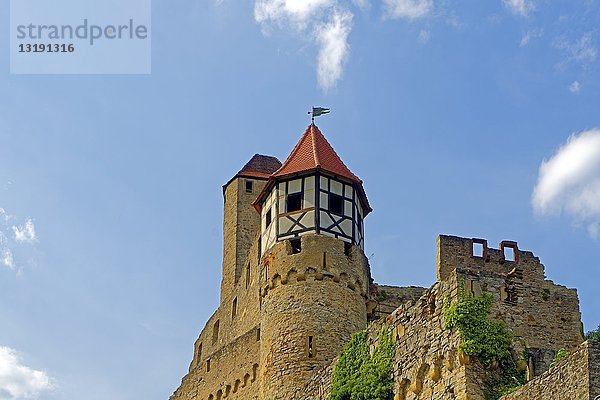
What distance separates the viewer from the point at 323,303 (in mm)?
38969

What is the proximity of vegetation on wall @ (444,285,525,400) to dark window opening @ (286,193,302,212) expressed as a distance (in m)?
16.0

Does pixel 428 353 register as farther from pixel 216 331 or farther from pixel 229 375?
pixel 216 331

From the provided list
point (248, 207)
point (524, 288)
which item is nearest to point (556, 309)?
point (524, 288)

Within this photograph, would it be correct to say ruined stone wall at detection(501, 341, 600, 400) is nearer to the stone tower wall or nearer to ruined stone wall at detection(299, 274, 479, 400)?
ruined stone wall at detection(299, 274, 479, 400)

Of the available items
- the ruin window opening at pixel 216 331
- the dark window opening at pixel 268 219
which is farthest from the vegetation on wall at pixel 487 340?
the ruin window opening at pixel 216 331

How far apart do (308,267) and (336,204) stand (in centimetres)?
296

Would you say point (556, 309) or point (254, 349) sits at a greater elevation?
point (254, 349)

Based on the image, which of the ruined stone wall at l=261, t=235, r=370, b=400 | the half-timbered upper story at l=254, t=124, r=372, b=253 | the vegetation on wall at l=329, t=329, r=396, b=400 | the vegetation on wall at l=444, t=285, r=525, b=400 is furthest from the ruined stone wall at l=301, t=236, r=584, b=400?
the half-timbered upper story at l=254, t=124, r=372, b=253

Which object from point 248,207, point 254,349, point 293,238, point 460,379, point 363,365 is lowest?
point 460,379

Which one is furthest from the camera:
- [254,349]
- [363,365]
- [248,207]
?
[248,207]

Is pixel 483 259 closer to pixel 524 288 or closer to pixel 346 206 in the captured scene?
pixel 346 206

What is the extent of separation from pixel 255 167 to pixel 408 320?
1176 inches

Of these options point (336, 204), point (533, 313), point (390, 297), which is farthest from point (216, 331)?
point (533, 313)

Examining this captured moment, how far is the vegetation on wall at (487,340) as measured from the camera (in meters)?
24.6
